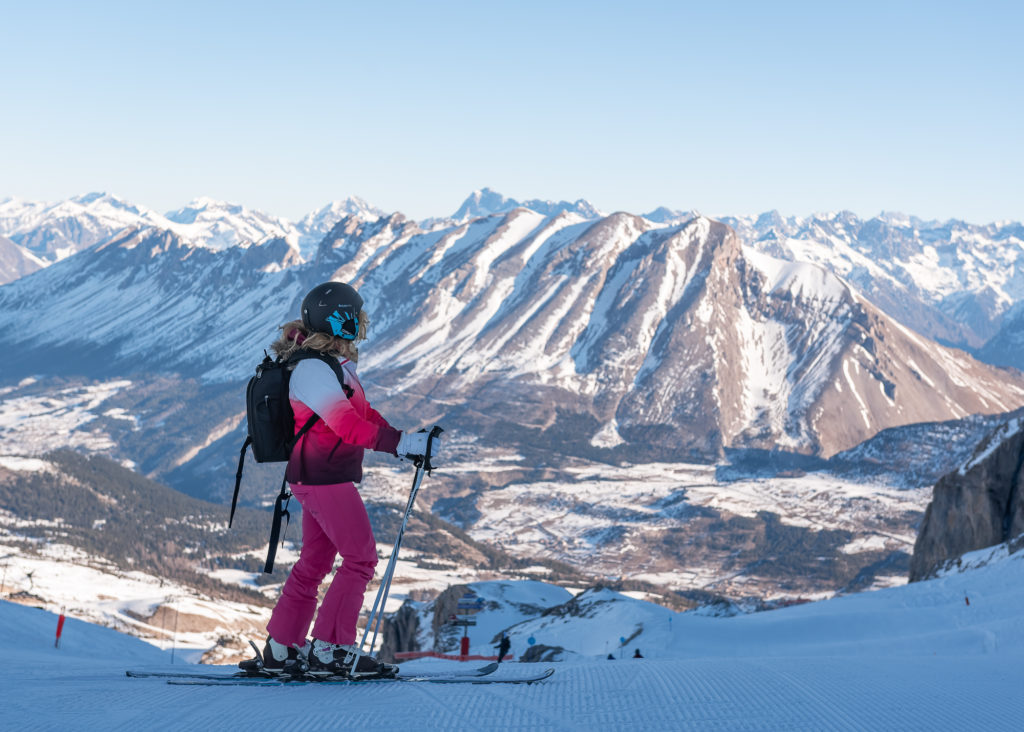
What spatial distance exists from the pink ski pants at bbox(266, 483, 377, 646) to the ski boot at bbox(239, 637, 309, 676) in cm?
8

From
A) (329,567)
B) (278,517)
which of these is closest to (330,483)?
(278,517)

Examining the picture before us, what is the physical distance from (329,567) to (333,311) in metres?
2.79

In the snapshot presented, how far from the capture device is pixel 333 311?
10336mm

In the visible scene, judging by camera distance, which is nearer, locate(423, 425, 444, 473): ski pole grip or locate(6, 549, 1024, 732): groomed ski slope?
locate(6, 549, 1024, 732): groomed ski slope

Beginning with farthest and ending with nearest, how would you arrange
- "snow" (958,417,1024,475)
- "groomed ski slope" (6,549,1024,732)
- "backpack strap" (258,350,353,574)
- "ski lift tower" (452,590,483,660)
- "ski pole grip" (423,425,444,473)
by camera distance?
"ski lift tower" (452,590,483,660) < "snow" (958,417,1024,475) < "ski pole grip" (423,425,444,473) < "backpack strap" (258,350,353,574) < "groomed ski slope" (6,549,1024,732)

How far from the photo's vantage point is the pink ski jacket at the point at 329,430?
9.58 meters

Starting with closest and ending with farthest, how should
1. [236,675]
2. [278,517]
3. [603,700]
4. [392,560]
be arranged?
1. [603,700]
2. [278,517]
3. [236,675]
4. [392,560]

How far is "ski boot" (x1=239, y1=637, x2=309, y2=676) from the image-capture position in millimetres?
10289

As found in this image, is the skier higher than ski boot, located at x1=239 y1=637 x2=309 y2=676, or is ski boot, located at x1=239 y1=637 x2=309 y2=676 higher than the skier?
the skier

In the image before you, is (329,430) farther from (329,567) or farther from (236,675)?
(236,675)

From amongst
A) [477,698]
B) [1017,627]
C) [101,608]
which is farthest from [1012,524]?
[101,608]

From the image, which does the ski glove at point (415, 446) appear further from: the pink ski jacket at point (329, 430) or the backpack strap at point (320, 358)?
the backpack strap at point (320, 358)

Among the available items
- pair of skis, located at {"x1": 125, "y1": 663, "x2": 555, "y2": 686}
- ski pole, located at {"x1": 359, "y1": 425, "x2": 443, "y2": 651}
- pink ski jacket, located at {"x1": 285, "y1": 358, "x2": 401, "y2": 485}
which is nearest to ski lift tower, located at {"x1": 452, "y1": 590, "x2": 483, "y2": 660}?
ski pole, located at {"x1": 359, "y1": 425, "x2": 443, "y2": 651}

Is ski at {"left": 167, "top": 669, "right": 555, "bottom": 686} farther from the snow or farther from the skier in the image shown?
the snow
